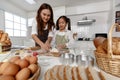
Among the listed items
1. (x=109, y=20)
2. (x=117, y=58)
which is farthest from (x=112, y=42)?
(x=109, y=20)

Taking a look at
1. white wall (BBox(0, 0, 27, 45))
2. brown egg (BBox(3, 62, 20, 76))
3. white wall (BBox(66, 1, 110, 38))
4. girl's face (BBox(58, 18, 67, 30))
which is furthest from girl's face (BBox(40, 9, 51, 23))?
white wall (BBox(0, 0, 27, 45))

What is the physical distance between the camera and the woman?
1237mm

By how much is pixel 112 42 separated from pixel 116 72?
0.12 m

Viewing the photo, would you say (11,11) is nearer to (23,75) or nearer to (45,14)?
(45,14)

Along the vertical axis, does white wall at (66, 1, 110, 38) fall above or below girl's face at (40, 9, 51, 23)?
above

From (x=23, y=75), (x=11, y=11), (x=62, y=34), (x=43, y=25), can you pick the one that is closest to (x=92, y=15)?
(x=62, y=34)

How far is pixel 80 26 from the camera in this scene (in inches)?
151

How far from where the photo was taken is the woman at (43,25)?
1.24 metres

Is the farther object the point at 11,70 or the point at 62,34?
the point at 62,34

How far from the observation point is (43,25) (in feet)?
4.36

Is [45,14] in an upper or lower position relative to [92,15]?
lower

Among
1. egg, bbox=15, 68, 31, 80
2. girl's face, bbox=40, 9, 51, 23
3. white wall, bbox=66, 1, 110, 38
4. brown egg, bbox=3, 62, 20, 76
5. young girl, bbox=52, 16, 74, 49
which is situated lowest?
egg, bbox=15, 68, 31, 80

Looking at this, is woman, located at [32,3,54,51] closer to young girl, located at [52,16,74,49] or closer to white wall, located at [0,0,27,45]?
young girl, located at [52,16,74,49]

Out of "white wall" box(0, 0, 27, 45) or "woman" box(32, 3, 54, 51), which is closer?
"woman" box(32, 3, 54, 51)
